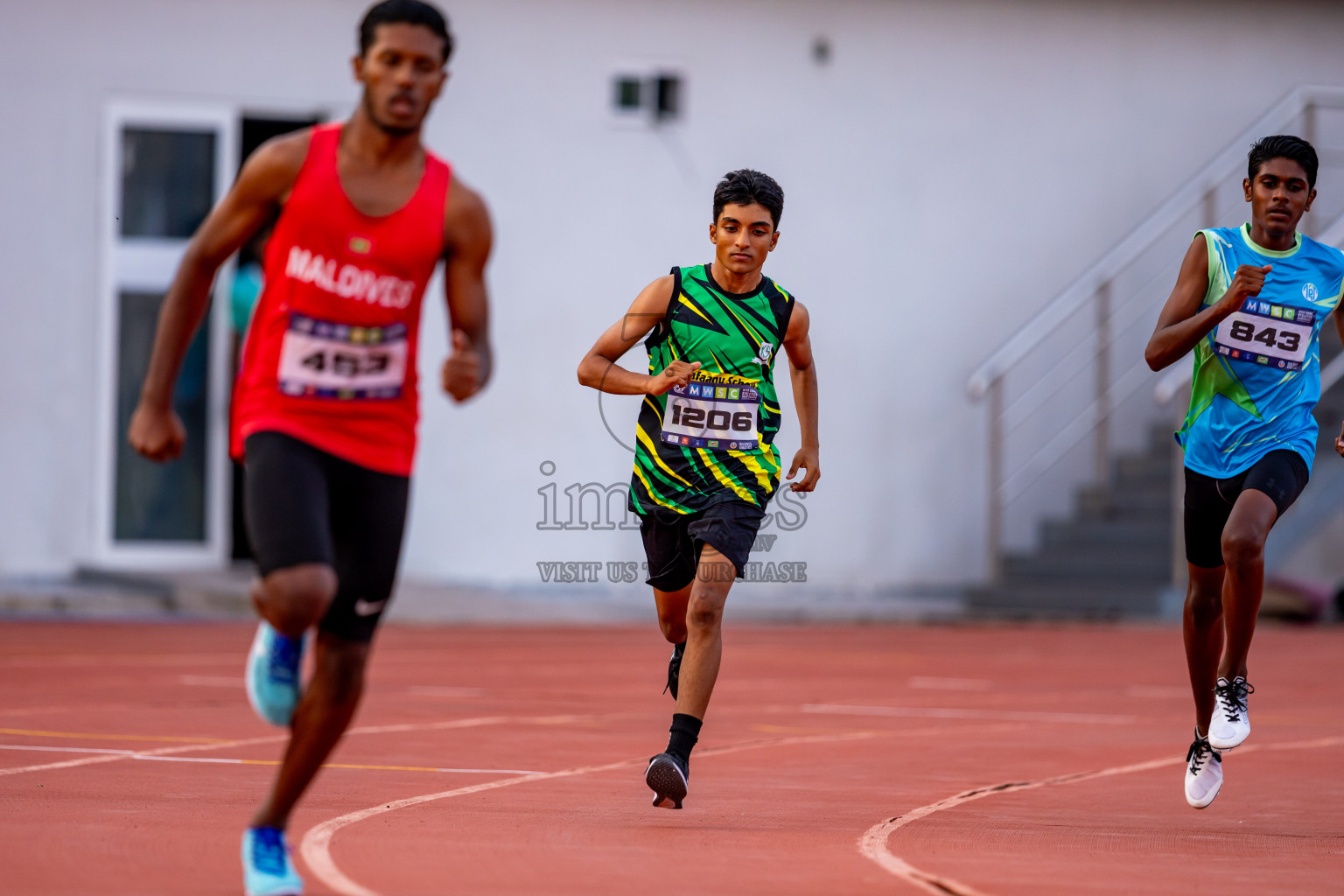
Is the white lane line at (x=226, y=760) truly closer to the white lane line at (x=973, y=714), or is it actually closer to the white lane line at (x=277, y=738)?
the white lane line at (x=277, y=738)

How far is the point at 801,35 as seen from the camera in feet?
69.3

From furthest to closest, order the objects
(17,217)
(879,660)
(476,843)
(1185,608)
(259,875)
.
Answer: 1. (17,217)
2. (879,660)
3. (1185,608)
4. (476,843)
5. (259,875)

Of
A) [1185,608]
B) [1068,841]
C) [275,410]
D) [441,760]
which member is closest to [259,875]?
[275,410]

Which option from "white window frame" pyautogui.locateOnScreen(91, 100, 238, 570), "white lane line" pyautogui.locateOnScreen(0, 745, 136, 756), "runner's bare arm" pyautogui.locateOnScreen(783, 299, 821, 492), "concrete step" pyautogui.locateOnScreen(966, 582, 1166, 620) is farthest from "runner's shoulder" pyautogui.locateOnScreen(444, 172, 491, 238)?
"concrete step" pyautogui.locateOnScreen(966, 582, 1166, 620)

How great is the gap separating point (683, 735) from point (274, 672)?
2.41 meters

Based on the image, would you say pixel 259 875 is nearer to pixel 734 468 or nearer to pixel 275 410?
pixel 275 410

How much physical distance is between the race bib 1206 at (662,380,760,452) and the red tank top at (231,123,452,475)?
252 cm

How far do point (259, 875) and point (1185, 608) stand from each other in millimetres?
4228

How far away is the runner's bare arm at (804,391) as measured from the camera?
8.12m

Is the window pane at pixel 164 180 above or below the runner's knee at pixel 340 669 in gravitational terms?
above

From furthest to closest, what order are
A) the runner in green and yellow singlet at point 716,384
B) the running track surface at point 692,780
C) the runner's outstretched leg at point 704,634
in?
1. the runner in green and yellow singlet at point 716,384
2. the runner's outstretched leg at point 704,634
3. the running track surface at point 692,780

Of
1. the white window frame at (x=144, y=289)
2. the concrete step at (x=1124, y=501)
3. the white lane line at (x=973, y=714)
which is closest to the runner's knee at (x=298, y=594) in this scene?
the white lane line at (x=973, y=714)

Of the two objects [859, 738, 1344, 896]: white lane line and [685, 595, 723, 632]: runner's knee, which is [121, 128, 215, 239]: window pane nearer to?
[859, 738, 1344, 896]: white lane line

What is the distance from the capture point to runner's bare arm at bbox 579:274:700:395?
786cm
